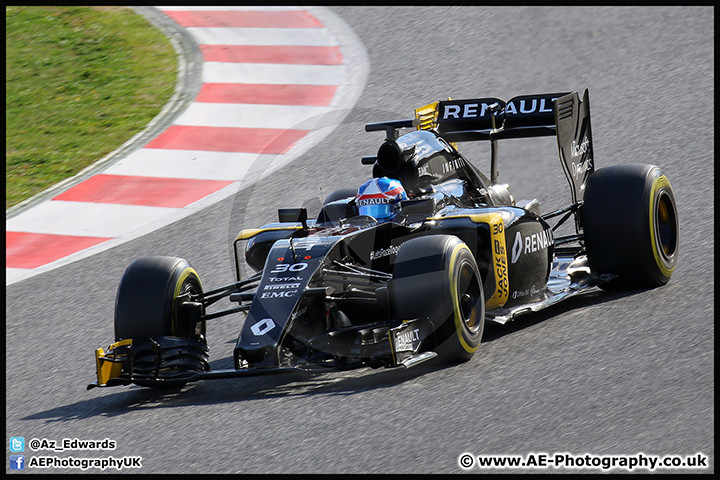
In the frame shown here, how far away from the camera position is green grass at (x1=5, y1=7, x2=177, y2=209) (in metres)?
11.3

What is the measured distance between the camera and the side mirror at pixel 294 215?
6.59m

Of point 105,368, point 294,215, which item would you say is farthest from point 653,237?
point 105,368

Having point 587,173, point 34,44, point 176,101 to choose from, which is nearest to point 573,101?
point 587,173

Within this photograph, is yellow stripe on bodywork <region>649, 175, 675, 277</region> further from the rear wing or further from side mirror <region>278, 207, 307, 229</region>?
side mirror <region>278, 207, 307, 229</region>

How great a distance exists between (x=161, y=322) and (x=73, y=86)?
790 cm

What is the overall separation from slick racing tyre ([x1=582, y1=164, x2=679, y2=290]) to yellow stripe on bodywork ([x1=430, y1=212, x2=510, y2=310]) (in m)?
1.03

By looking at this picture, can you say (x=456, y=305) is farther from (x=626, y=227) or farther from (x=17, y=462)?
(x=17, y=462)

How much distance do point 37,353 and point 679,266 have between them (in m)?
4.89

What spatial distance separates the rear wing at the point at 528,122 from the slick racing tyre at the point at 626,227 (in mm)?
516

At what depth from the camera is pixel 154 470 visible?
182 inches

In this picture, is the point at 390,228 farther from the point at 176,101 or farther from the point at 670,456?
the point at 176,101

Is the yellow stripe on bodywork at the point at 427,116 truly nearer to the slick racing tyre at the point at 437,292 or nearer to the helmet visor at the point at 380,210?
the helmet visor at the point at 380,210

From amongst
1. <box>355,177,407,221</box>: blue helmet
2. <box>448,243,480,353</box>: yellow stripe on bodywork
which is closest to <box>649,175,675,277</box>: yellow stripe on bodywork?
<box>355,177,407,221</box>: blue helmet

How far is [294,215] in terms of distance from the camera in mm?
6699
